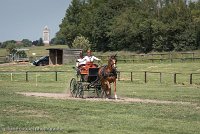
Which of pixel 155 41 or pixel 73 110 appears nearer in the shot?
pixel 73 110

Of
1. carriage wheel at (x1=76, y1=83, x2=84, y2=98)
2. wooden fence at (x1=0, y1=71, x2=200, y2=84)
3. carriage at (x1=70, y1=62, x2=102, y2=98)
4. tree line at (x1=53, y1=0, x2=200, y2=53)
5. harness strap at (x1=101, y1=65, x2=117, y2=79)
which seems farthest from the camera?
tree line at (x1=53, y1=0, x2=200, y2=53)

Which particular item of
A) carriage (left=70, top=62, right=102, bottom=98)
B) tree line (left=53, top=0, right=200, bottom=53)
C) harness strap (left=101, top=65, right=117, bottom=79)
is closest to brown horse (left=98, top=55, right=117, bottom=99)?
harness strap (left=101, top=65, right=117, bottom=79)

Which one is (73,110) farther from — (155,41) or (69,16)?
(69,16)

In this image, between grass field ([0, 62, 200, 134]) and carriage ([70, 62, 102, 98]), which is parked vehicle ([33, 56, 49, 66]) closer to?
carriage ([70, 62, 102, 98])

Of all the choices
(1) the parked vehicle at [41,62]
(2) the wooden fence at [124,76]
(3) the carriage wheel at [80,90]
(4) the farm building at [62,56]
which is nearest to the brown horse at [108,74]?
(3) the carriage wheel at [80,90]

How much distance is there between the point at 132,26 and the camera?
106m

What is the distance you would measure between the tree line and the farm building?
26188 millimetres

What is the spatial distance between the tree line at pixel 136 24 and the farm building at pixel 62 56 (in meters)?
26.2

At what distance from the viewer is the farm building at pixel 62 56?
72.9 metres

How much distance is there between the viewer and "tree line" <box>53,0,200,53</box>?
9384 cm

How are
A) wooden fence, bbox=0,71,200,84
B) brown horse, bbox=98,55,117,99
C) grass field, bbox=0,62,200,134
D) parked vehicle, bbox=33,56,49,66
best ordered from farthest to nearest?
parked vehicle, bbox=33,56,49,66 → wooden fence, bbox=0,71,200,84 → brown horse, bbox=98,55,117,99 → grass field, bbox=0,62,200,134

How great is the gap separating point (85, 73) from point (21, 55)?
75.6m

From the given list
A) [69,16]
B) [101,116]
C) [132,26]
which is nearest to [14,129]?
[101,116]

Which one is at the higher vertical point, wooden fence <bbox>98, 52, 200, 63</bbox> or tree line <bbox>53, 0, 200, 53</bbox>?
tree line <bbox>53, 0, 200, 53</bbox>
